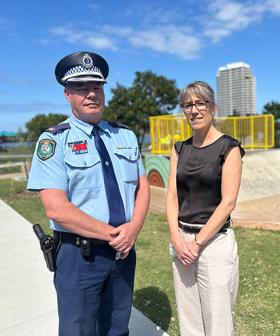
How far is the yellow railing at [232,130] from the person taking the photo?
11.7m

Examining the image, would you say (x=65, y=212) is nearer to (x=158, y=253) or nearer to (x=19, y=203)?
(x=158, y=253)

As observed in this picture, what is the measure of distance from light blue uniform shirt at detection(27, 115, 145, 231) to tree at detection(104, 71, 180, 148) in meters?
23.5

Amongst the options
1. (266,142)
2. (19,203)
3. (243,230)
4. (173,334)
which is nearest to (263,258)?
(243,230)

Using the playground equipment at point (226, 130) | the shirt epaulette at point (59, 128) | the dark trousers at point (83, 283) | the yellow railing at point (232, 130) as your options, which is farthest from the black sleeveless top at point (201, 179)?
the yellow railing at point (232, 130)

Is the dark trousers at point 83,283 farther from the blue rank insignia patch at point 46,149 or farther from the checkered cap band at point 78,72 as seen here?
the checkered cap band at point 78,72

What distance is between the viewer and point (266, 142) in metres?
11.9

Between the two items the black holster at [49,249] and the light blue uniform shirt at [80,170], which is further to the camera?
the black holster at [49,249]

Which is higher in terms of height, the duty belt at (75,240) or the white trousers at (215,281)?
the duty belt at (75,240)

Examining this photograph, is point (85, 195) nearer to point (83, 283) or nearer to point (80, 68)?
point (83, 283)

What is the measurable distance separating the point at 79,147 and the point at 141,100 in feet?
80.4

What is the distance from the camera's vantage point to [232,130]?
41.1 feet

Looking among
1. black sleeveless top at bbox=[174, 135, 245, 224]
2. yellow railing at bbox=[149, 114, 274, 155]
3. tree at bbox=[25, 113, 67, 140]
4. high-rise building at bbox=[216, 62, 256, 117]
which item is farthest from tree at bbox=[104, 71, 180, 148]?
high-rise building at bbox=[216, 62, 256, 117]

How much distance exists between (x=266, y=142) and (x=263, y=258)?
26.2 feet

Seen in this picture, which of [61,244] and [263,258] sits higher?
[61,244]
